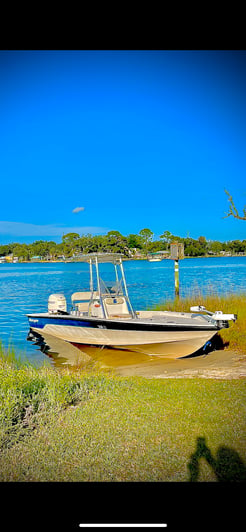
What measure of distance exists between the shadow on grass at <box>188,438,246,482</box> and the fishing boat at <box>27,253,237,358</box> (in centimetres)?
474

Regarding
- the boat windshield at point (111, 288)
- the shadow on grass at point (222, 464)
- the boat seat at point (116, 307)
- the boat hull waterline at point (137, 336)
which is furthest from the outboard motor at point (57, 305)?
the shadow on grass at point (222, 464)

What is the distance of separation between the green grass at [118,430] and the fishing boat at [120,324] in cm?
296

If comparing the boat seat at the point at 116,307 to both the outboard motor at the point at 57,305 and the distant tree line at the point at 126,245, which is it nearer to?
the outboard motor at the point at 57,305

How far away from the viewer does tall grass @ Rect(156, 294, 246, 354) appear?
31.7 feet

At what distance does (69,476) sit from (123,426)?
999 mm

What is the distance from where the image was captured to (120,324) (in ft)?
29.6

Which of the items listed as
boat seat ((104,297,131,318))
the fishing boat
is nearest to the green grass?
the fishing boat

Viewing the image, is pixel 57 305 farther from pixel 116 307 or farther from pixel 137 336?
pixel 137 336

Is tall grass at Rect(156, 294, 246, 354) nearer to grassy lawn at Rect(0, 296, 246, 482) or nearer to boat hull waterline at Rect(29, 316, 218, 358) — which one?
boat hull waterline at Rect(29, 316, 218, 358)

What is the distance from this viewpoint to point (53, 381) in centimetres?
520

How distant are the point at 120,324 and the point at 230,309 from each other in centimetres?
380

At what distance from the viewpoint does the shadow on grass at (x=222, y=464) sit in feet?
10.4
